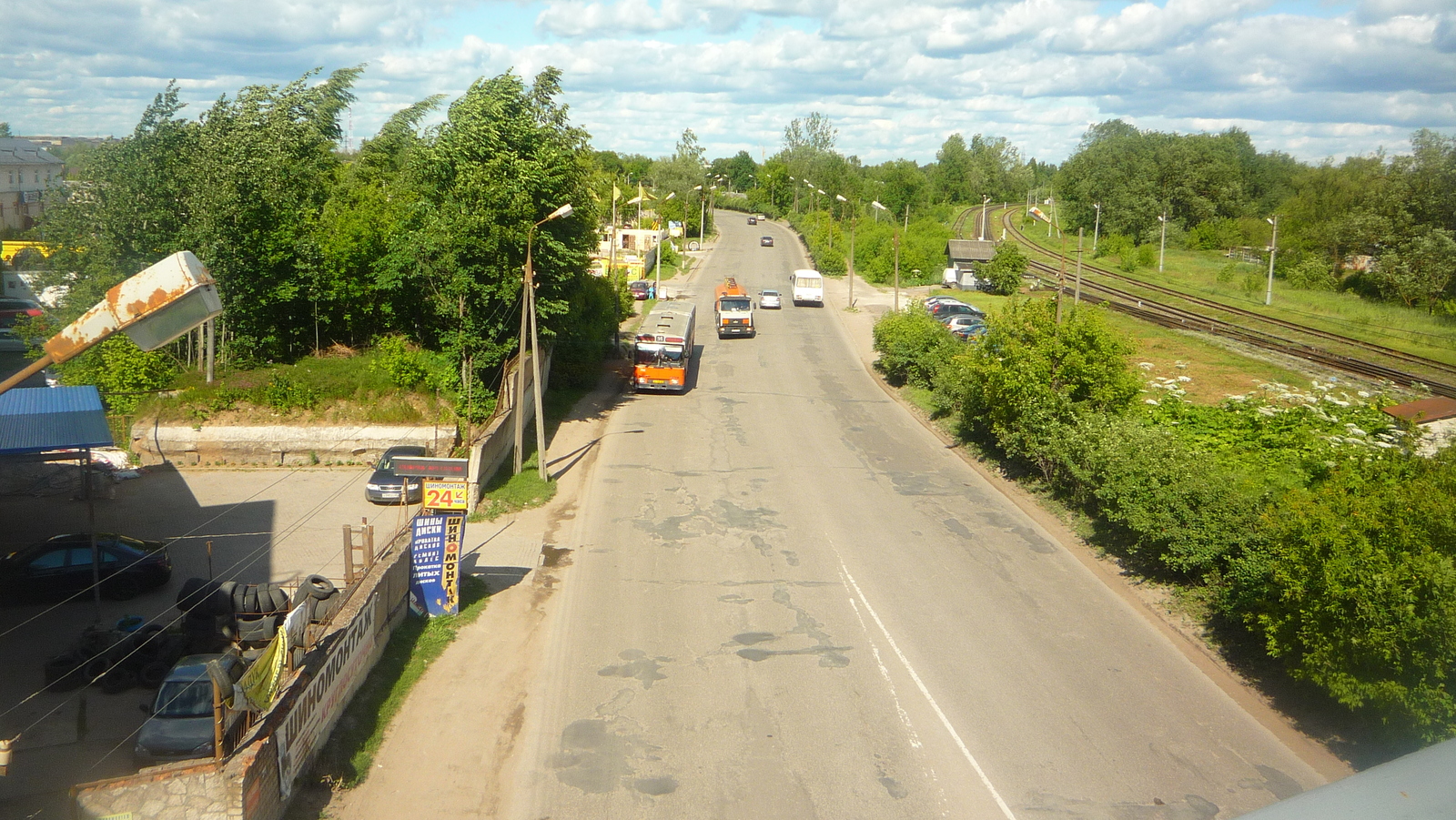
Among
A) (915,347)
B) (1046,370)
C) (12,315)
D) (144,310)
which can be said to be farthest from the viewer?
(12,315)

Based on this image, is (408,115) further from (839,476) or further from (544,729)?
(544,729)

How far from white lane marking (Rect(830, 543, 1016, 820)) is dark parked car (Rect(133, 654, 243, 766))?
8.49 m

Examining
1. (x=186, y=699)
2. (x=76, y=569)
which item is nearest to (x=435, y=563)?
(x=186, y=699)

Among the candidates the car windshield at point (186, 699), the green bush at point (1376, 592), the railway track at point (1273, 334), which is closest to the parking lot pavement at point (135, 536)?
the car windshield at point (186, 699)

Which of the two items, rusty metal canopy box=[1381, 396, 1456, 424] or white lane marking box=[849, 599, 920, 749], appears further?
rusty metal canopy box=[1381, 396, 1456, 424]

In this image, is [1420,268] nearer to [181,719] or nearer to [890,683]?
[890,683]

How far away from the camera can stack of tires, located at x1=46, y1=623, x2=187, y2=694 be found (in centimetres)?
1184

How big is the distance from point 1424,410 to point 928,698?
775 inches

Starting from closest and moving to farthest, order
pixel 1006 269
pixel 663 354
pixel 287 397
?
pixel 287 397, pixel 663 354, pixel 1006 269

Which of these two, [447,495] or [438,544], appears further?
[447,495]

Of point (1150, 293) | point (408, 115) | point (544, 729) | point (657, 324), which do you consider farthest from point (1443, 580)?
point (1150, 293)

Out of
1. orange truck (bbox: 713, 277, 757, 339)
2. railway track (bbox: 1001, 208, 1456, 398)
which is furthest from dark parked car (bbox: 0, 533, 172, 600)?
orange truck (bbox: 713, 277, 757, 339)

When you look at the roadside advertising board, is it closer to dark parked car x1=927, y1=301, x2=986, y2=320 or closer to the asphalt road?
the asphalt road

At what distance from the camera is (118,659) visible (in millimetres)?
12117
